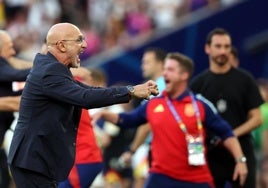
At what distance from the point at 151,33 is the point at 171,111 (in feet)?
28.7

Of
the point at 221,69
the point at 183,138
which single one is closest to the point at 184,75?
the point at 221,69

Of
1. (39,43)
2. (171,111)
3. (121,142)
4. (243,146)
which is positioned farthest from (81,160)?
(39,43)

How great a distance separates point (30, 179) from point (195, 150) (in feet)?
9.43

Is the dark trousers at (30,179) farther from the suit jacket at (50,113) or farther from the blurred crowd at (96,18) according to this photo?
the blurred crowd at (96,18)

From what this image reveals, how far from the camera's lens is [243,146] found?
11.0m

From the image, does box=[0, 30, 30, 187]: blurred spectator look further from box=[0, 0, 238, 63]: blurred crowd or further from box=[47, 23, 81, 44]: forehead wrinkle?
box=[0, 0, 238, 63]: blurred crowd

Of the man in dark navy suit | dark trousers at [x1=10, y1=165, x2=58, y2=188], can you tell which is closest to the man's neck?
the man in dark navy suit

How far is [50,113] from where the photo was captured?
25.5 feet

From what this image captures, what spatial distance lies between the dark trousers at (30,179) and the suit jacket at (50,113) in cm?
6

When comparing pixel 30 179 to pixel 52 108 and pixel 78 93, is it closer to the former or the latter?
pixel 52 108

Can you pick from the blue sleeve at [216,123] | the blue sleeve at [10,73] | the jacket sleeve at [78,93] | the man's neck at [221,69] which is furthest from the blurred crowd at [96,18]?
the jacket sleeve at [78,93]

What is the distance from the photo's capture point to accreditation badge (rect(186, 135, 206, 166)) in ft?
33.6

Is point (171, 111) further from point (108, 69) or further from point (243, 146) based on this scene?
point (108, 69)

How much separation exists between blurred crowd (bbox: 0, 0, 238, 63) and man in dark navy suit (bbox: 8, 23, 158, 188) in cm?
1084
